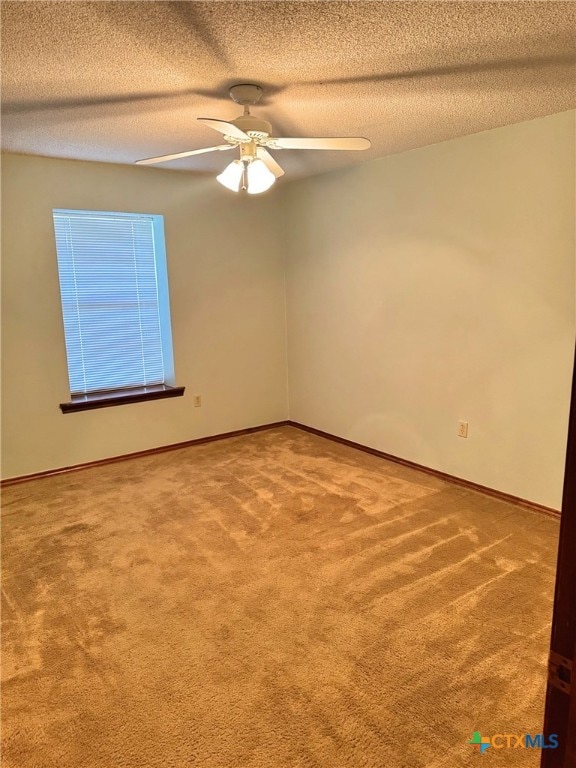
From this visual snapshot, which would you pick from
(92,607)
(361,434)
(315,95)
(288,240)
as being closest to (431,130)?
(315,95)

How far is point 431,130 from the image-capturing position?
300 centimetres

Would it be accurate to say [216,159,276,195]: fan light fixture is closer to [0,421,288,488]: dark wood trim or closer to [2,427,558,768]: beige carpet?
[2,427,558,768]: beige carpet

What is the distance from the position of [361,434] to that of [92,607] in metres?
2.60

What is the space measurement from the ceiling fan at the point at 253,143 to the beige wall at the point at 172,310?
1.80 metres

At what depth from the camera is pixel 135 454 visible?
13.9 feet

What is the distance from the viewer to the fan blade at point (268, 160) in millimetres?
2384

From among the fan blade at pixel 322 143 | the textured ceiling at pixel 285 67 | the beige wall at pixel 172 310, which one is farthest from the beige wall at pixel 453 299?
the fan blade at pixel 322 143

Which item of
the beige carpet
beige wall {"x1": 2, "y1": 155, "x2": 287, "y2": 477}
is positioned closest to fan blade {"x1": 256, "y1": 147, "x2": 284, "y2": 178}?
beige wall {"x1": 2, "y1": 155, "x2": 287, "y2": 477}

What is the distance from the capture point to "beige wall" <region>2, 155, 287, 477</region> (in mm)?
3592

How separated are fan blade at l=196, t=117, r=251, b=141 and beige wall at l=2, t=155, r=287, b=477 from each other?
2.11 metres

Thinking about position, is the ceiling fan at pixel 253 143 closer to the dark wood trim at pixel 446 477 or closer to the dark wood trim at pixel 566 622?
the dark wood trim at pixel 566 622

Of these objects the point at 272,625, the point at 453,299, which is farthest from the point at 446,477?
the point at 272,625

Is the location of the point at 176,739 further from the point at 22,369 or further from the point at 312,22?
the point at 22,369

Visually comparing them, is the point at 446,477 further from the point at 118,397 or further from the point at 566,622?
the point at 566,622
